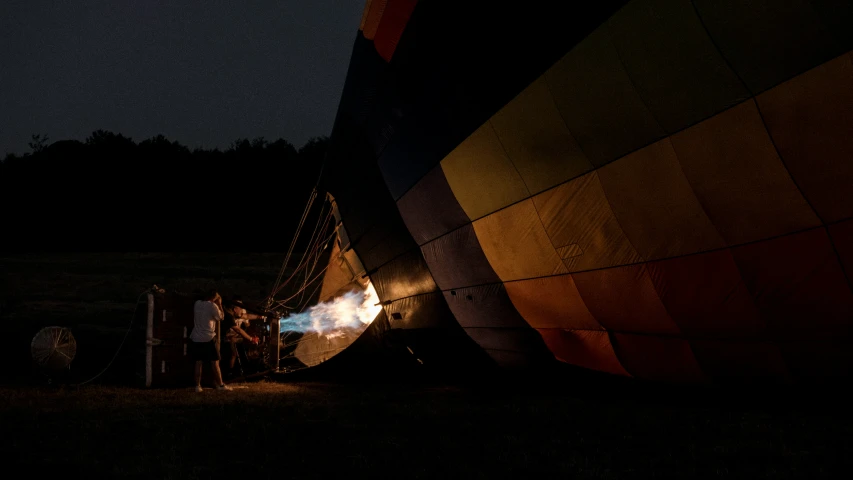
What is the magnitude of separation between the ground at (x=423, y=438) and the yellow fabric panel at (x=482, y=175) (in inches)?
58.5

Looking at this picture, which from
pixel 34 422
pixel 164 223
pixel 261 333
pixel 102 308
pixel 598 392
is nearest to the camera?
pixel 34 422

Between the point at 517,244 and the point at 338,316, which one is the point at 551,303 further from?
the point at 338,316

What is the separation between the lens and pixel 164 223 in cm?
2491

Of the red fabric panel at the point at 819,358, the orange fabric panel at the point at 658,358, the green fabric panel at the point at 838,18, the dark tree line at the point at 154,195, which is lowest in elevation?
the red fabric panel at the point at 819,358

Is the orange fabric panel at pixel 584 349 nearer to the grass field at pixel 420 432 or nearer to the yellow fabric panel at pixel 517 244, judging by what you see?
the grass field at pixel 420 432

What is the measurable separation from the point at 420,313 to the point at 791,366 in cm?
354

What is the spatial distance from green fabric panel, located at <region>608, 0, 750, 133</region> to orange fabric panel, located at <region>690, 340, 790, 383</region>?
1.19 m

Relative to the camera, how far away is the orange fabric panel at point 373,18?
5316 millimetres

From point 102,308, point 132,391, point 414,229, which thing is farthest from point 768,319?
point 102,308

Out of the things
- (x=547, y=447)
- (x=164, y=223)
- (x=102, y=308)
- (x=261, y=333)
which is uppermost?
(x=164, y=223)

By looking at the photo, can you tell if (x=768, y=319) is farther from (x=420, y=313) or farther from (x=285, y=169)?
(x=285, y=169)

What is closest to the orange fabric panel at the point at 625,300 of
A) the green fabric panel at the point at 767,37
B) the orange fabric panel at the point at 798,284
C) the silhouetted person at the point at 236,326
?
the orange fabric panel at the point at 798,284

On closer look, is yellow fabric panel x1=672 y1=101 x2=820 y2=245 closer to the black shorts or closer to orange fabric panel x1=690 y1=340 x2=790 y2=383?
orange fabric panel x1=690 y1=340 x2=790 y2=383

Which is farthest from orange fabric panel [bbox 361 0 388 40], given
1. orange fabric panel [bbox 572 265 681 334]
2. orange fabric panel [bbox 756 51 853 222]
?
orange fabric panel [bbox 756 51 853 222]
